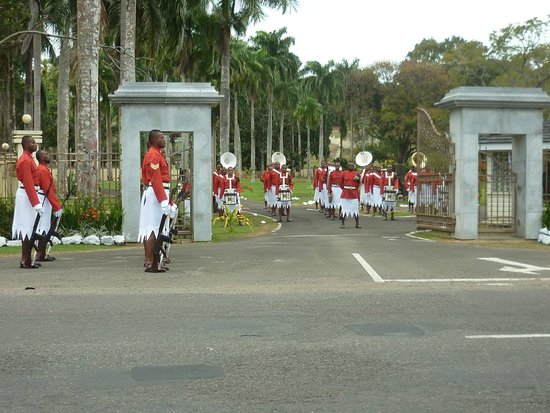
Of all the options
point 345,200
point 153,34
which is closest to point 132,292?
point 345,200

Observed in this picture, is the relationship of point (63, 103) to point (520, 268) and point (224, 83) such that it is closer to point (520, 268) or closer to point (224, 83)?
point (224, 83)

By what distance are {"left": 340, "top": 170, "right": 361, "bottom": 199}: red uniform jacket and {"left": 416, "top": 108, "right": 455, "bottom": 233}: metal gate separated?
10.7ft

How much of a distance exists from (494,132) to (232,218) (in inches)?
363

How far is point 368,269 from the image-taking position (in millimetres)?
12391

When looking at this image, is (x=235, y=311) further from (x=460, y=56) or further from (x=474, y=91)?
(x=460, y=56)

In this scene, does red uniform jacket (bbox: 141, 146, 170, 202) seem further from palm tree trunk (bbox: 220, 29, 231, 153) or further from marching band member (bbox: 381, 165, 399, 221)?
palm tree trunk (bbox: 220, 29, 231, 153)

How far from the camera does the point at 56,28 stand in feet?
122

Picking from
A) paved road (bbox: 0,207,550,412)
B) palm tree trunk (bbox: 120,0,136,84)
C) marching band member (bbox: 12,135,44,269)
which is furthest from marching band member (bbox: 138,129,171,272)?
palm tree trunk (bbox: 120,0,136,84)

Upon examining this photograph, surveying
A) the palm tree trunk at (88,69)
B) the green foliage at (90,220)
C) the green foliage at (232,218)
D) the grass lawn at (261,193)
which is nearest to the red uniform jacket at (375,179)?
the green foliage at (232,218)

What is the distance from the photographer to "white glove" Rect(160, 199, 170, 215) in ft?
37.9

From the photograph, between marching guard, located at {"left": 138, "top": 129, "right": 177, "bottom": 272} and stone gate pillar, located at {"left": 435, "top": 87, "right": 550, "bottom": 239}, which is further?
stone gate pillar, located at {"left": 435, "top": 87, "right": 550, "bottom": 239}

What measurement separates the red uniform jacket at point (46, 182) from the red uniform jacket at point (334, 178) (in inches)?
640

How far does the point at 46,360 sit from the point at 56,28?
110ft

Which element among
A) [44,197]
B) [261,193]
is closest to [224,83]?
[44,197]
